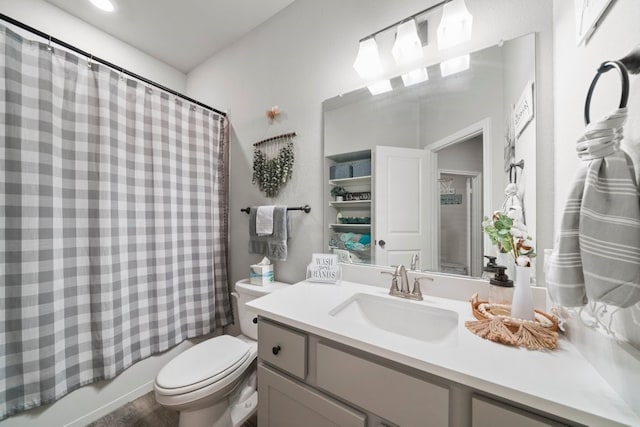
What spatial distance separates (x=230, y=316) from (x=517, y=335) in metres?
1.89

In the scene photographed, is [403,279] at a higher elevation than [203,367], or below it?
higher

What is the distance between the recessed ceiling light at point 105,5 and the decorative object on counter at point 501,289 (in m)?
2.76

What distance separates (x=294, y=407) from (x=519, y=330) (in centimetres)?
80

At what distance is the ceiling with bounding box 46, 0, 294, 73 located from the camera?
5.03ft

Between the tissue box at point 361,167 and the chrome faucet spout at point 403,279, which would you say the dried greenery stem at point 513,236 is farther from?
the tissue box at point 361,167

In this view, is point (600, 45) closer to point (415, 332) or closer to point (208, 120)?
point (415, 332)

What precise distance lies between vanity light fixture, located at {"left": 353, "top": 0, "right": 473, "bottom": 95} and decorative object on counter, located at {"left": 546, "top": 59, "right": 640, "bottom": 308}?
73cm

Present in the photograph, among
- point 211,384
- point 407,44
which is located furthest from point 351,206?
point 211,384

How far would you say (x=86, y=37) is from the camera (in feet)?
5.54

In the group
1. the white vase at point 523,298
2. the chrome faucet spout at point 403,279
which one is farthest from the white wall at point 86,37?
the white vase at point 523,298

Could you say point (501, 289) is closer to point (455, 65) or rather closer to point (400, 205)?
point (400, 205)

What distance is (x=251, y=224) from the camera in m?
1.64

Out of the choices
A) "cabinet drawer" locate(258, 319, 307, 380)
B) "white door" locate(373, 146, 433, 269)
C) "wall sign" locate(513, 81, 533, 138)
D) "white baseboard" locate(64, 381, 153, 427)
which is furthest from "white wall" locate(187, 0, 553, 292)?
"white baseboard" locate(64, 381, 153, 427)

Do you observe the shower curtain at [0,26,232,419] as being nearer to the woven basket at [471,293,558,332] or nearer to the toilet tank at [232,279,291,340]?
the toilet tank at [232,279,291,340]
